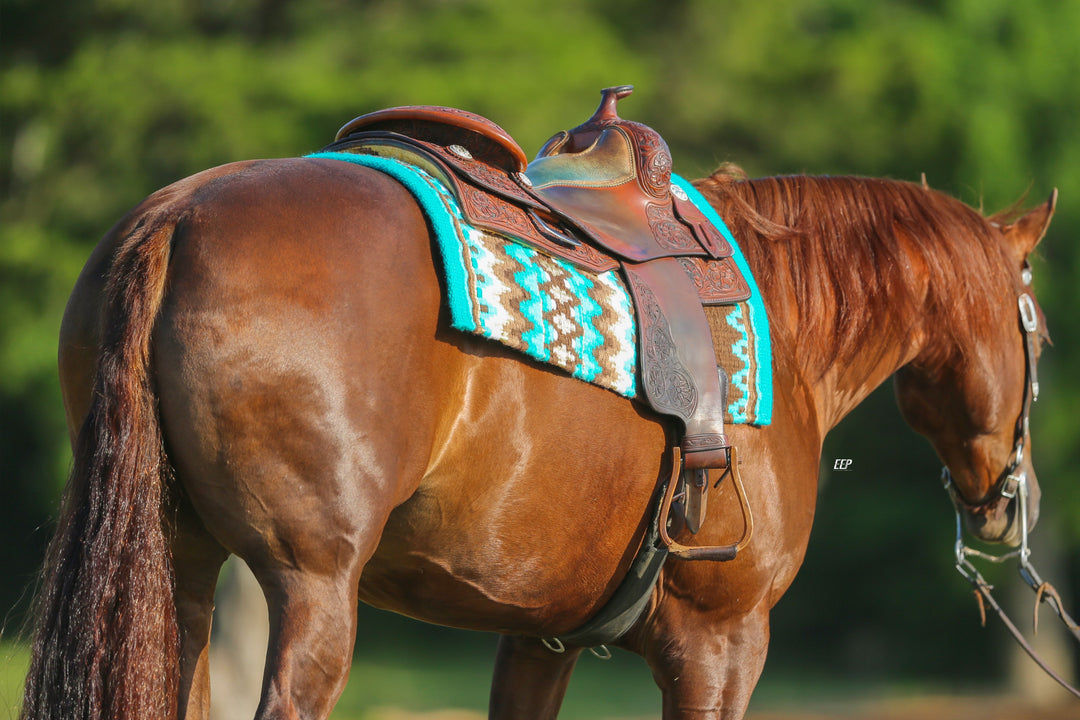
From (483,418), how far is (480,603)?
437mm

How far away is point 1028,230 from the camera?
321 centimetres

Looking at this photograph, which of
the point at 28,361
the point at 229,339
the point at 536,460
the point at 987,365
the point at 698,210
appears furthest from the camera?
the point at 28,361

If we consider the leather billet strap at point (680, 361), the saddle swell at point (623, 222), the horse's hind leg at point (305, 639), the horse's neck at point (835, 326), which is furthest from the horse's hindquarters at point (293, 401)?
the horse's neck at point (835, 326)

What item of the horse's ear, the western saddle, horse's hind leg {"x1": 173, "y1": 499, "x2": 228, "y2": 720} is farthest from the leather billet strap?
the horse's ear

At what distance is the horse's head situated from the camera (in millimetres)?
3029

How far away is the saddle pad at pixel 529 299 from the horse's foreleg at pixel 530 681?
856 millimetres

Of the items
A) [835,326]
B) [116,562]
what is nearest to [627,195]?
[835,326]

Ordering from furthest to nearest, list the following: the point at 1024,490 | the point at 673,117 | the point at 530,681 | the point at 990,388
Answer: the point at 673,117, the point at 1024,490, the point at 990,388, the point at 530,681

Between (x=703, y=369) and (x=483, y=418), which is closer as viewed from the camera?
(x=483, y=418)

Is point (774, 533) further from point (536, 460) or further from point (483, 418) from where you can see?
point (483, 418)

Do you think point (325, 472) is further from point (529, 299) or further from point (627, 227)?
point (627, 227)

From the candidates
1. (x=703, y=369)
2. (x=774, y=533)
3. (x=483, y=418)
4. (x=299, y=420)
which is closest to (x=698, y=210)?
(x=703, y=369)

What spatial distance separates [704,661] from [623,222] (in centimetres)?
104

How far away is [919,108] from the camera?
10.5 metres
